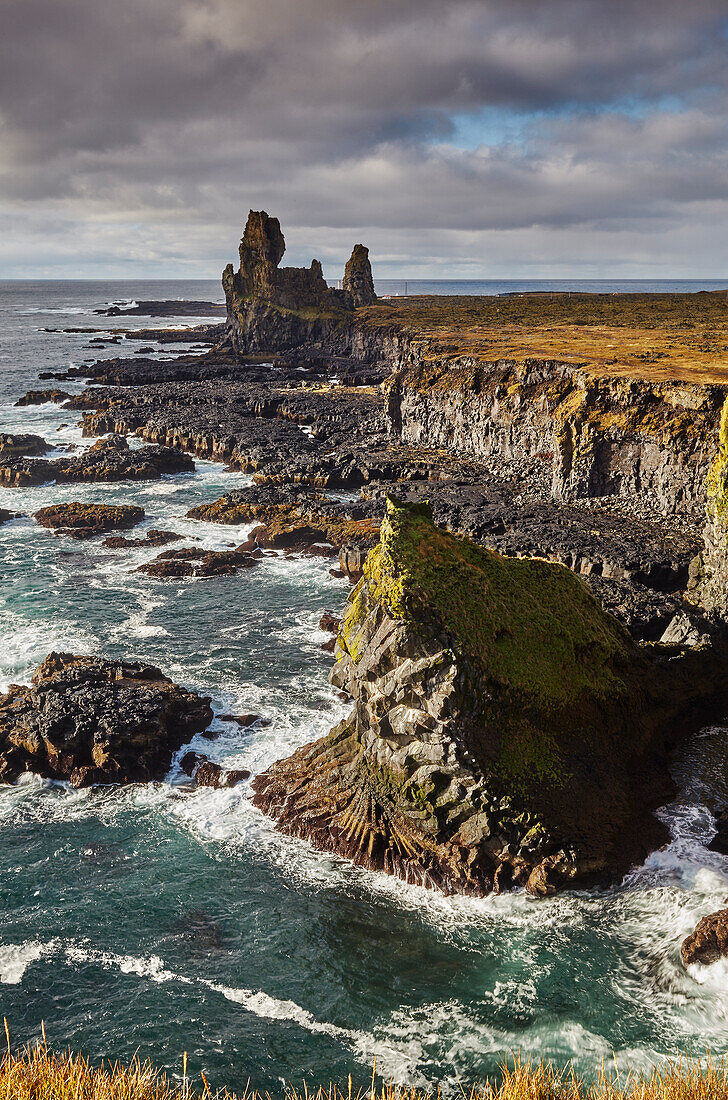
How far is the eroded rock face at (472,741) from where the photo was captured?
894 inches

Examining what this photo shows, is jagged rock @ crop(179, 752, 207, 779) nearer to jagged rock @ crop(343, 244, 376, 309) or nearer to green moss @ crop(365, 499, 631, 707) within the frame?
green moss @ crop(365, 499, 631, 707)

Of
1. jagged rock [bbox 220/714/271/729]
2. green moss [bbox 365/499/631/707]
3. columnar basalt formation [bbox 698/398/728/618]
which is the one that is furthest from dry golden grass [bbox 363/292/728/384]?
jagged rock [bbox 220/714/271/729]

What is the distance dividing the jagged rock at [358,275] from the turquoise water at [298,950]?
181276mm

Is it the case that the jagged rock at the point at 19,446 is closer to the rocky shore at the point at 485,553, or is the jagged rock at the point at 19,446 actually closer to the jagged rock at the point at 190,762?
the rocky shore at the point at 485,553

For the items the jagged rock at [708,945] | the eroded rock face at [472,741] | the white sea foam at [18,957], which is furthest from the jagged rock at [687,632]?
the white sea foam at [18,957]

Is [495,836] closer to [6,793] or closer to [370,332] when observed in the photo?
[6,793]

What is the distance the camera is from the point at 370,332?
14812 cm

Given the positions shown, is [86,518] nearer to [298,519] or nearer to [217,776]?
[298,519]

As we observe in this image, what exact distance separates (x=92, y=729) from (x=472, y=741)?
15.7 metres

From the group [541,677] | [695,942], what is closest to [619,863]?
[695,942]

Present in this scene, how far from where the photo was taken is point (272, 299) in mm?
165750

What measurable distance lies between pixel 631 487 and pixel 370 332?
100723 mm

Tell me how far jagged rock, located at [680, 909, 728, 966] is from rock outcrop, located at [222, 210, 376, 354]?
497 feet

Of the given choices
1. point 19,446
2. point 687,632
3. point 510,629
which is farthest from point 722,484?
point 19,446
